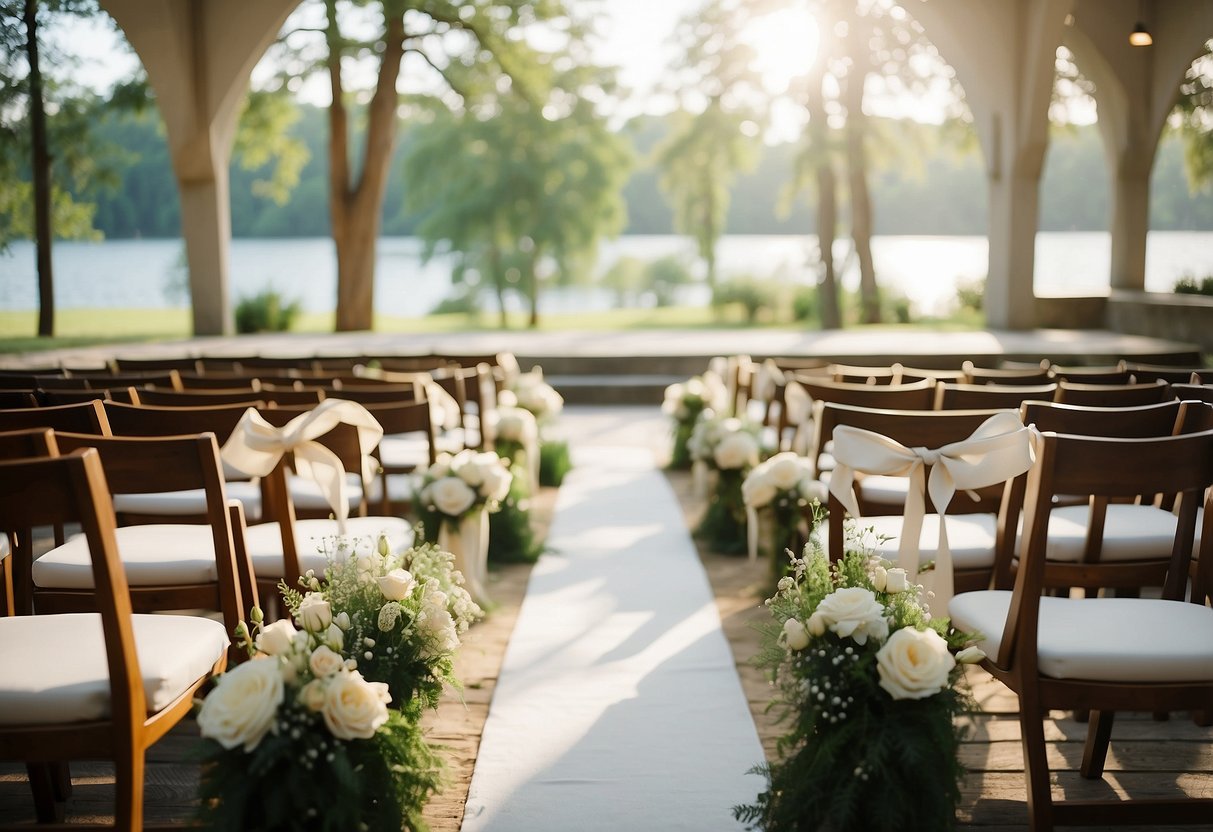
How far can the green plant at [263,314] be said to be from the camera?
13.5 metres

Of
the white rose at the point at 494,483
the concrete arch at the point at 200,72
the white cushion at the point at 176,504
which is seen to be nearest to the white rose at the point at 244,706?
the white cushion at the point at 176,504

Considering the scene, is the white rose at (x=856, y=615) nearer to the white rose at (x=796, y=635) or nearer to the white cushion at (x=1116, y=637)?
the white rose at (x=796, y=635)

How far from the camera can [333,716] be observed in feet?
6.19

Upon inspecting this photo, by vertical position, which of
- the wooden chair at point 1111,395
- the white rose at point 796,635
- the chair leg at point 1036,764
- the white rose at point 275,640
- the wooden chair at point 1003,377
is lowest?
the chair leg at point 1036,764

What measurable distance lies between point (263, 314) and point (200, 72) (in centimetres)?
340

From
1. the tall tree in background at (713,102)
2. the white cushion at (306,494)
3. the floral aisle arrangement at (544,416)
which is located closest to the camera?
the white cushion at (306,494)

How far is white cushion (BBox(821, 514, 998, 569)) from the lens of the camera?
292 cm

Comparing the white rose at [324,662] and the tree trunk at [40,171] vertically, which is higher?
the tree trunk at [40,171]

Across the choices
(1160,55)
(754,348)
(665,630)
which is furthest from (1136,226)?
(665,630)

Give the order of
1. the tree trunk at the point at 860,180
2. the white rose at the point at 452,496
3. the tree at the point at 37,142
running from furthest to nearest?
1. the tree trunk at the point at 860,180
2. the tree at the point at 37,142
3. the white rose at the point at 452,496

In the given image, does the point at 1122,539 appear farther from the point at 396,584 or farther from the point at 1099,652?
the point at 396,584

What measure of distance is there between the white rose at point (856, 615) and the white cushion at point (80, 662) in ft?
4.02

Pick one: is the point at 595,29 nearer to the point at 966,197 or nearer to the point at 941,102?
the point at 941,102

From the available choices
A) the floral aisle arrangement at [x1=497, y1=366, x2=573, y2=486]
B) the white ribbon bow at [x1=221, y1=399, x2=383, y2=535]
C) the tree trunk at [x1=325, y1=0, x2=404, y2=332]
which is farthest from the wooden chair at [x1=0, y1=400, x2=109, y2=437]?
the tree trunk at [x1=325, y1=0, x2=404, y2=332]
